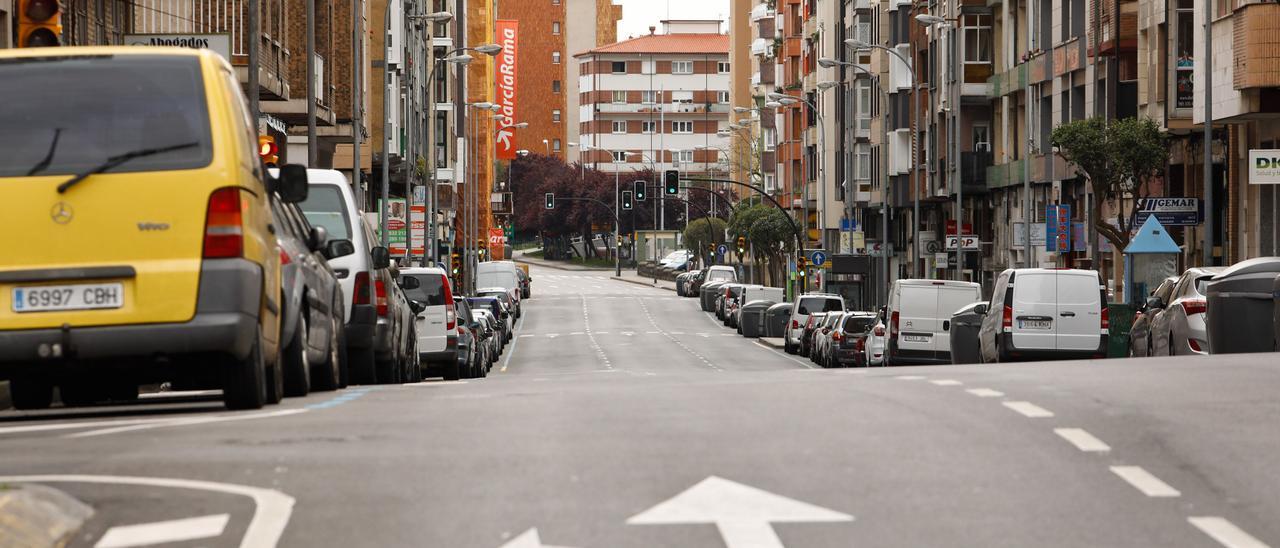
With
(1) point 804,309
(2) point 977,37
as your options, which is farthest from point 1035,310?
(2) point 977,37

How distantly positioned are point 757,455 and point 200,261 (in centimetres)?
355

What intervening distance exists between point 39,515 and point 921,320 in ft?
107

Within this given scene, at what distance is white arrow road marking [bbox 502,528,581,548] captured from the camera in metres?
7.89

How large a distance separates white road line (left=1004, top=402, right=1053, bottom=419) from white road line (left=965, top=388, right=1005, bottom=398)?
503 mm

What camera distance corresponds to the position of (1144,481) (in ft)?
30.4

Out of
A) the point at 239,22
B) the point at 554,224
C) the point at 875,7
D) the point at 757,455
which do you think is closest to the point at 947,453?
the point at 757,455

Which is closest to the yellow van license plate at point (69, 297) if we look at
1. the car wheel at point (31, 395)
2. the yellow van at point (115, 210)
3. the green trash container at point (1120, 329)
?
the yellow van at point (115, 210)

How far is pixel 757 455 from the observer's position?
9.98 meters

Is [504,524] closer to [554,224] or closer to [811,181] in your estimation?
[811,181]

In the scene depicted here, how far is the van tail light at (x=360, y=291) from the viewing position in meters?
19.5

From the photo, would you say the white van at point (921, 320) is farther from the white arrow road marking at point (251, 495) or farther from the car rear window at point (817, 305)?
the white arrow road marking at point (251, 495)

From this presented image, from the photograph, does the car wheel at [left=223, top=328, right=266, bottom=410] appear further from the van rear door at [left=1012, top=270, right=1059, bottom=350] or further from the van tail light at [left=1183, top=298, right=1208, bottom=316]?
the van rear door at [left=1012, top=270, right=1059, bottom=350]

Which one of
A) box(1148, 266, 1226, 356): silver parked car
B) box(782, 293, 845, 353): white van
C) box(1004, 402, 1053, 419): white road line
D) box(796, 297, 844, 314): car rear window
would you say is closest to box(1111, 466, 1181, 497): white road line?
box(1004, 402, 1053, 419): white road line

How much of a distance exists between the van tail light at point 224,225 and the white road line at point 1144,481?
4977 mm
